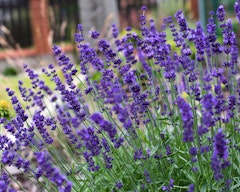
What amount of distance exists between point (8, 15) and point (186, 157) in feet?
50.6

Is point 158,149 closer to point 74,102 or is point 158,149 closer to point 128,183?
point 128,183

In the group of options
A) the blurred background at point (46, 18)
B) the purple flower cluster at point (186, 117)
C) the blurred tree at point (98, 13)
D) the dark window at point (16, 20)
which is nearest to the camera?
the purple flower cluster at point (186, 117)

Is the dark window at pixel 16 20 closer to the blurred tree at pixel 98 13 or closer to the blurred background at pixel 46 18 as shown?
the blurred background at pixel 46 18

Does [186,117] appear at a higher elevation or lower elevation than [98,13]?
higher

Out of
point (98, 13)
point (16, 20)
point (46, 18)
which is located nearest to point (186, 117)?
point (98, 13)

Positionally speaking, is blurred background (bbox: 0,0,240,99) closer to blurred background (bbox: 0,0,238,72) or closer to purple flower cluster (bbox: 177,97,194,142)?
blurred background (bbox: 0,0,238,72)

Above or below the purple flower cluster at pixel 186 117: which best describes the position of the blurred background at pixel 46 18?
below

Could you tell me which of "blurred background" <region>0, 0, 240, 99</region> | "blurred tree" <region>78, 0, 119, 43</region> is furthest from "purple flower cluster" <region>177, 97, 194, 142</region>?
"blurred background" <region>0, 0, 240, 99</region>

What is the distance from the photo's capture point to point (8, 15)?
17250mm

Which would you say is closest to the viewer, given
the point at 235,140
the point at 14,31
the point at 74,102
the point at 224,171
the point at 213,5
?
the point at 224,171

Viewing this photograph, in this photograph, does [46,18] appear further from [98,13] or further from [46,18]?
[98,13]

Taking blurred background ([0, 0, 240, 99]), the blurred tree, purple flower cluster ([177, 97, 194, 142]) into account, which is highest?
purple flower cluster ([177, 97, 194, 142])

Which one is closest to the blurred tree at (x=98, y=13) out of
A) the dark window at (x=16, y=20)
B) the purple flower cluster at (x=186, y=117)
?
the dark window at (x=16, y=20)

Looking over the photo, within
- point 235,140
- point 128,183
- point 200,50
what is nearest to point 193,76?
point 200,50
